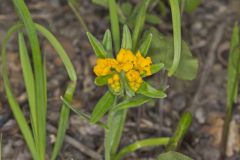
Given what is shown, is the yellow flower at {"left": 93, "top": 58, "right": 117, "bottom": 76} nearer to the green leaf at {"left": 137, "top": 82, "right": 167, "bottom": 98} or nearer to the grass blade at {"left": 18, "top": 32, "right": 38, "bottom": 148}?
the green leaf at {"left": 137, "top": 82, "right": 167, "bottom": 98}

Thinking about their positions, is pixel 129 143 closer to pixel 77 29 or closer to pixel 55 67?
pixel 55 67

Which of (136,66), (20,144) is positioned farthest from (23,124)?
(136,66)

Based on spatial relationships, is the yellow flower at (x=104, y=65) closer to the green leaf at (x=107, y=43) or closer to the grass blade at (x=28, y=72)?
the green leaf at (x=107, y=43)

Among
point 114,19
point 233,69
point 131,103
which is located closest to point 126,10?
point 114,19

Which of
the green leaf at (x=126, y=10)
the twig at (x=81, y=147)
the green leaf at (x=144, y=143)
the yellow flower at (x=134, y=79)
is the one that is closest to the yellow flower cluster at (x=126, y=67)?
the yellow flower at (x=134, y=79)

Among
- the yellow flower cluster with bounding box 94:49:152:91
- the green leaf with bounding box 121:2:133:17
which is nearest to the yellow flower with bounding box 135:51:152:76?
the yellow flower cluster with bounding box 94:49:152:91

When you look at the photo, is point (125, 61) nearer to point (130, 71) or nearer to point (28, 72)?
point (130, 71)

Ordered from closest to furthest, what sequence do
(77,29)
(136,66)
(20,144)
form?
(136,66) < (20,144) < (77,29)
